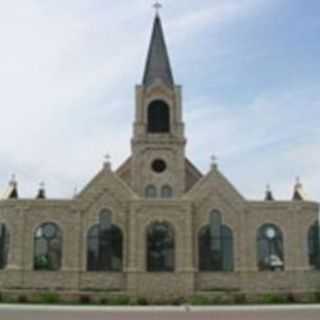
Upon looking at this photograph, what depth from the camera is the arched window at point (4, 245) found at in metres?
45.4

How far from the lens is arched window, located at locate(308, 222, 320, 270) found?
152 ft

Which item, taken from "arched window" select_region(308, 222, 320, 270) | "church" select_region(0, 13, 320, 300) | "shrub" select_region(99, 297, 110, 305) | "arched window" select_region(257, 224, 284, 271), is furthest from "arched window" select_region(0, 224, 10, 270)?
"arched window" select_region(308, 222, 320, 270)

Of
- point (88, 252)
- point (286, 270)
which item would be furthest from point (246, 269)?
point (88, 252)

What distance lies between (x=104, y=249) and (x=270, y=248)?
39.3 feet

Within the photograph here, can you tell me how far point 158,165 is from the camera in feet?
164

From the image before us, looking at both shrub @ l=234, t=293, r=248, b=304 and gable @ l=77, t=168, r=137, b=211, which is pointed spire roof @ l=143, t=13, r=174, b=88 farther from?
shrub @ l=234, t=293, r=248, b=304

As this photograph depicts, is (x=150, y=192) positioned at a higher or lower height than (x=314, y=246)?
higher

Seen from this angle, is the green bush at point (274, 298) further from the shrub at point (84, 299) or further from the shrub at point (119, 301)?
the shrub at point (84, 299)

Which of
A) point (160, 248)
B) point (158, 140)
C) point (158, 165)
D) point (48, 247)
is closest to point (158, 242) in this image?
point (160, 248)

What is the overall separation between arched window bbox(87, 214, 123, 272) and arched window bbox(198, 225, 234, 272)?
582cm

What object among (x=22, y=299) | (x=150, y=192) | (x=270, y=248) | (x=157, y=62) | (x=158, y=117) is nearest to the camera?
(x=22, y=299)

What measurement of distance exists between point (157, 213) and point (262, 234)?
7.88 m

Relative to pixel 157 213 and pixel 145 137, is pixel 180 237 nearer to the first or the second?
pixel 157 213

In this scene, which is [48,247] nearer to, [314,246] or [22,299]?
[22,299]
